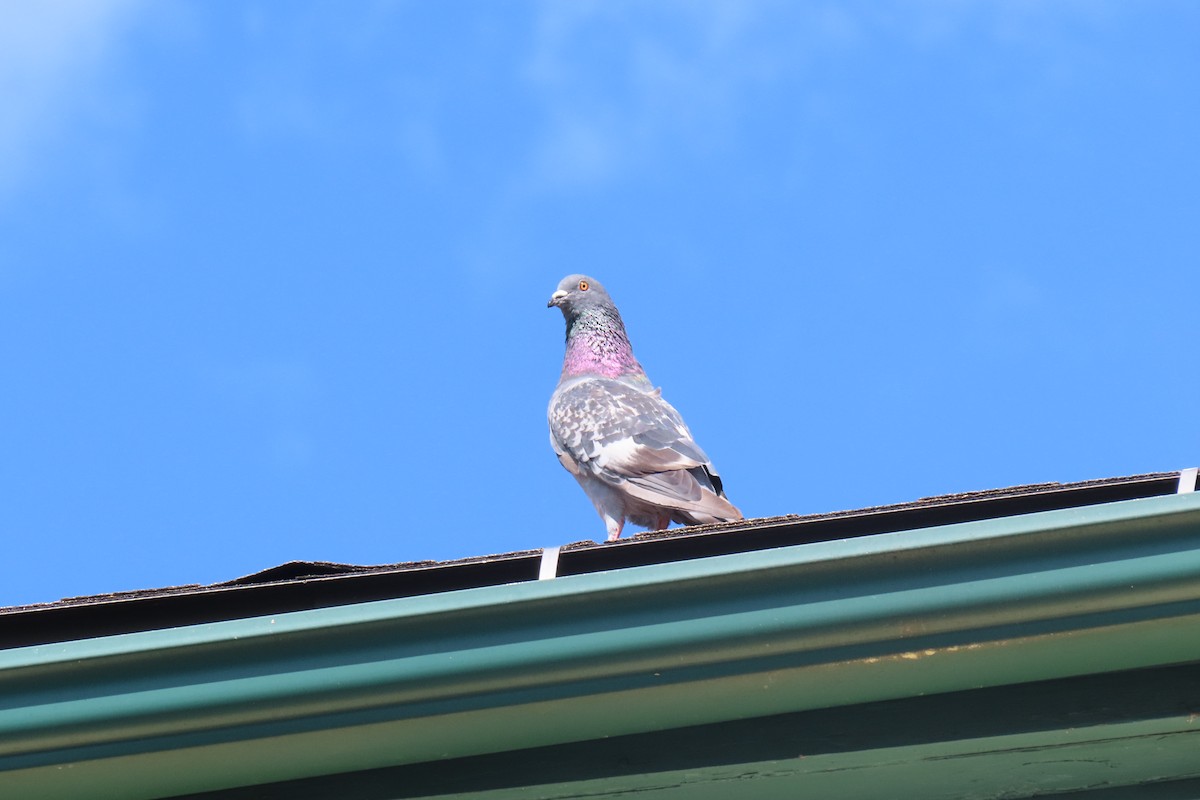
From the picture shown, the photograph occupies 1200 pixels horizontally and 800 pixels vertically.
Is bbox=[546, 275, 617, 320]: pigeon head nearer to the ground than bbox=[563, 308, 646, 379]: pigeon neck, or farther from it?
farther from it

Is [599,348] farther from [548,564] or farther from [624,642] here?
[624,642]

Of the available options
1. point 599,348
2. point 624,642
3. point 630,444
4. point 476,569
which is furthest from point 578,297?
point 624,642

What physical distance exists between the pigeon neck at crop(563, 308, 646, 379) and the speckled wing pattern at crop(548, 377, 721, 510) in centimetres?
57

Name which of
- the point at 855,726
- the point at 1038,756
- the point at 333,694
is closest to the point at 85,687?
the point at 333,694

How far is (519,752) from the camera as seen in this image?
8.78 ft

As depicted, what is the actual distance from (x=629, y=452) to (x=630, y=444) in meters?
0.07

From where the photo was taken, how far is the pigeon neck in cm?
914

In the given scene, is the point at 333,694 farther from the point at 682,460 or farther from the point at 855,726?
the point at 682,460

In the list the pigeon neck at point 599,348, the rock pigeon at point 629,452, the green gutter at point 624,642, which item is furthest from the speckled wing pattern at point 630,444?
the green gutter at point 624,642

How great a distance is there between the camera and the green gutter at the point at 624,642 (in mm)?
2395

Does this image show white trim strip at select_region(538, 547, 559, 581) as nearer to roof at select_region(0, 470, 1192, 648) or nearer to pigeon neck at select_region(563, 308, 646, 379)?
roof at select_region(0, 470, 1192, 648)

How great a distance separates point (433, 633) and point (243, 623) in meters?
0.33

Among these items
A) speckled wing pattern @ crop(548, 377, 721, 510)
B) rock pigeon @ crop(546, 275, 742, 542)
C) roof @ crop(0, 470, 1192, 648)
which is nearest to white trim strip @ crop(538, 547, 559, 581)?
roof @ crop(0, 470, 1192, 648)

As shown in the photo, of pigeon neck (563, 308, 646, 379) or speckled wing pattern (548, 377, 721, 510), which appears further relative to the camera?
pigeon neck (563, 308, 646, 379)
